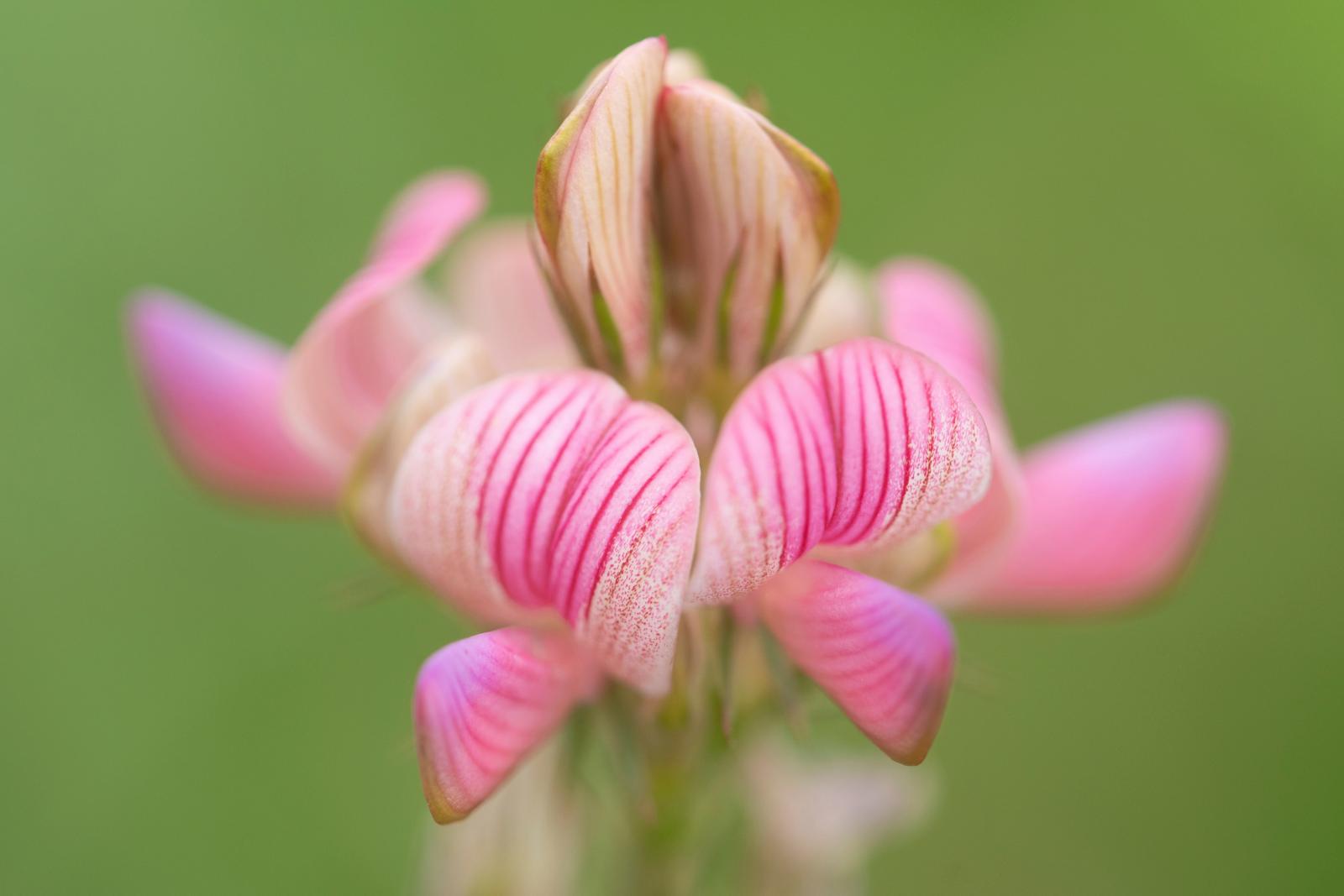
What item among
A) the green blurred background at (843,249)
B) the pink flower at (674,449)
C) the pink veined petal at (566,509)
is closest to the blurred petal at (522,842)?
the pink flower at (674,449)

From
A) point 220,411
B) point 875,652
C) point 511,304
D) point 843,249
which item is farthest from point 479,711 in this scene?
point 843,249

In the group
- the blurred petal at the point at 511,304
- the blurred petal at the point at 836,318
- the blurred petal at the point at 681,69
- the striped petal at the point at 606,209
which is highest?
the blurred petal at the point at 681,69

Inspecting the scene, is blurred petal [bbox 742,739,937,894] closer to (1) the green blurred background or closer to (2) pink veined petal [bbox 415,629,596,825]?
(2) pink veined petal [bbox 415,629,596,825]

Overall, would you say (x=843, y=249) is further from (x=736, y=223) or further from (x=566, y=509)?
(x=566, y=509)

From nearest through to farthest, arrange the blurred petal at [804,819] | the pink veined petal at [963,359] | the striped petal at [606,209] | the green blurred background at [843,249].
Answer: the striped petal at [606,209] → the pink veined petal at [963,359] → the blurred petal at [804,819] → the green blurred background at [843,249]

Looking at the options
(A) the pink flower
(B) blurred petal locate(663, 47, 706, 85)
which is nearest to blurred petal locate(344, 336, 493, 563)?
(A) the pink flower

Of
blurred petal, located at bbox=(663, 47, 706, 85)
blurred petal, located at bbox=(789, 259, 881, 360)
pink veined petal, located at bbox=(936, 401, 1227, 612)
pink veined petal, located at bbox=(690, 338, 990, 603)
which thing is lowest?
pink veined petal, located at bbox=(936, 401, 1227, 612)

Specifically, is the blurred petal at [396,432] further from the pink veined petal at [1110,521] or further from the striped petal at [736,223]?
the pink veined petal at [1110,521]
